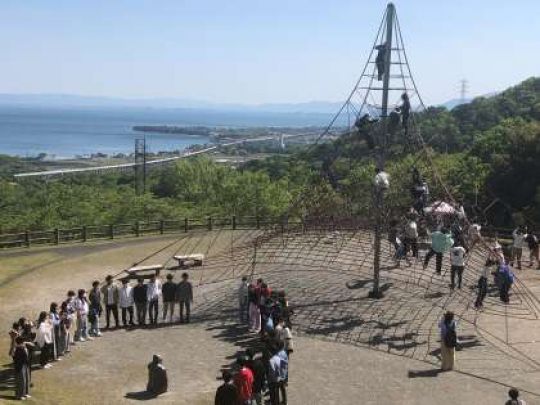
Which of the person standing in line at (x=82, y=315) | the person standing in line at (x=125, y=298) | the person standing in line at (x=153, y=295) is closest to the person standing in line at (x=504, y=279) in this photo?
the person standing in line at (x=153, y=295)

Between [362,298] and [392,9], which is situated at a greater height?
[392,9]

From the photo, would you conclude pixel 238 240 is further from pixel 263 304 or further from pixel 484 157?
pixel 484 157

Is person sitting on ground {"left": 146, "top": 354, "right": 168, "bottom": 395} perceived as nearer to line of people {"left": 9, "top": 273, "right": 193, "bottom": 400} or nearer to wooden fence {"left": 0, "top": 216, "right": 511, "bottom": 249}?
line of people {"left": 9, "top": 273, "right": 193, "bottom": 400}

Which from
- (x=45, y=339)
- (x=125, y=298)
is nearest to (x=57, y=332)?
(x=45, y=339)

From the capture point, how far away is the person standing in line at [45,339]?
16.1 m

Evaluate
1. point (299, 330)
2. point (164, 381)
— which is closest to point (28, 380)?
point (164, 381)

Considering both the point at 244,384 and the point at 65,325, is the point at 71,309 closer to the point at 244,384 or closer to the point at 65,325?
the point at 65,325

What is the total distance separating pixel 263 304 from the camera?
1836 cm

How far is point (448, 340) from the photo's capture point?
15.9 metres

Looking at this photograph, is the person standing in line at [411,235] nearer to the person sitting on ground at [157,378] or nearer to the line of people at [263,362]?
the line of people at [263,362]

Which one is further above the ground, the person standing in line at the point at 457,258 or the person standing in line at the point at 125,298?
the person standing in line at the point at 457,258

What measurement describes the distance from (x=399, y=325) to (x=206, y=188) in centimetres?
4843

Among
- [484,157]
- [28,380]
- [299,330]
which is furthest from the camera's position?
[484,157]

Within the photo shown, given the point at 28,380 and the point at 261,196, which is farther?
the point at 261,196
